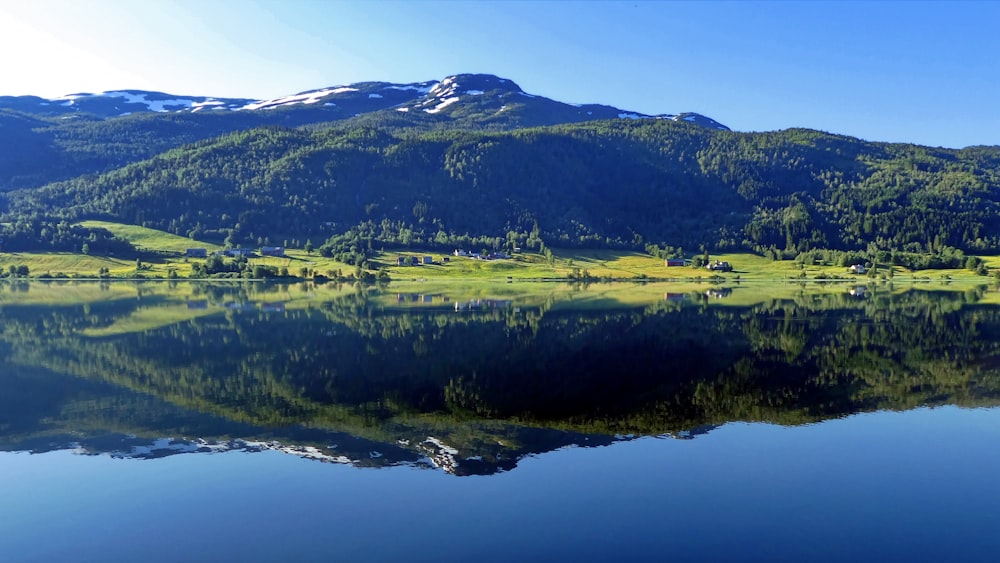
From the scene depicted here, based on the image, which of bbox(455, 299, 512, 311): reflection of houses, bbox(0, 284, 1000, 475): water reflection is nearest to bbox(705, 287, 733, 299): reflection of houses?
bbox(455, 299, 512, 311): reflection of houses

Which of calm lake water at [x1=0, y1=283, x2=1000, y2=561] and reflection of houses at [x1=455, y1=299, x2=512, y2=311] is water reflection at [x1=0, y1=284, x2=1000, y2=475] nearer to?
calm lake water at [x1=0, y1=283, x2=1000, y2=561]

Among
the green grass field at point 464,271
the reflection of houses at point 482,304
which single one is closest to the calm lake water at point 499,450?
the reflection of houses at point 482,304

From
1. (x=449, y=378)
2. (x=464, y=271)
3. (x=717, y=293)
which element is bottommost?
(x=464, y=271)

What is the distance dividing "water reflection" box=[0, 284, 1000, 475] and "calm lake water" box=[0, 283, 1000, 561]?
0.20 m

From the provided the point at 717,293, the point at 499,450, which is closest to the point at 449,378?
the point at 499,450

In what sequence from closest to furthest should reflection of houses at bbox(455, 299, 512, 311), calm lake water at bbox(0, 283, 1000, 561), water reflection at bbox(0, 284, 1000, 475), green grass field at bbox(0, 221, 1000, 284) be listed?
calm lake water at bbox(0, 283, 1000, 561) → water reflection at bbox(0, 284, 1000, 475) → reflection of houses at bbox(455, 299, 512, 311) → green grass field at bbox(0, 221, 1000, 284)

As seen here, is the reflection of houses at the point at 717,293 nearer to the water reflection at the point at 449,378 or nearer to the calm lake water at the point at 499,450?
→ the water reflection at the point at 449,378

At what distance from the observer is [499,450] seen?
74.1 ft

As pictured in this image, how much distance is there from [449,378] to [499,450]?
42.3ft

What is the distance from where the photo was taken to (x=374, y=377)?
35906 mm

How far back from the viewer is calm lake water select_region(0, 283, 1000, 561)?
15711 millimetres

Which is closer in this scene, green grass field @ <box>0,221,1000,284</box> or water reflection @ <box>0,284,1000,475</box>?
→ water reflection @ <box>0,284,1000,475</box>

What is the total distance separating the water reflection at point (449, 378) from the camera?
24.4 metres

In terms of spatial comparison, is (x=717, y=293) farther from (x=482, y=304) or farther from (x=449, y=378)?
(x=449, y=378)
